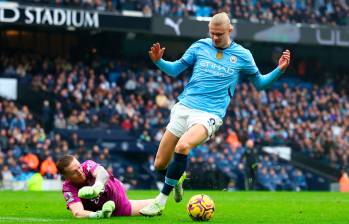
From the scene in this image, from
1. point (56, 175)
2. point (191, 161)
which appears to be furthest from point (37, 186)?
point (191, 161)

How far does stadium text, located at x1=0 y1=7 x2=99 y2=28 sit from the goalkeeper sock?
790 inches

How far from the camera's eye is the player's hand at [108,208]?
10648 mm

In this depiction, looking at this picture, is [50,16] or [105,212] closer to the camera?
[105,212]

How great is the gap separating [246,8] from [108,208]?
2616cm

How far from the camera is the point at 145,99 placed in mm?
32844

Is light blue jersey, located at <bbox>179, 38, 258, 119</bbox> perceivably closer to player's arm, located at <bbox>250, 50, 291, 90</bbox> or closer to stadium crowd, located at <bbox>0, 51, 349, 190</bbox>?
player's arm, located at <bbox>250, 50, 291, 90</bbox>

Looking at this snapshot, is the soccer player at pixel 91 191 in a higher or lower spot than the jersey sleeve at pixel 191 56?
lower

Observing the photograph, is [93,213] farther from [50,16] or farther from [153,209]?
[50,16]

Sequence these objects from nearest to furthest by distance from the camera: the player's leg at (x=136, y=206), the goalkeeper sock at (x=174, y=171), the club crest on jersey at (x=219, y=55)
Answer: the goalkeeper sock at (x=174, y=171) < the club crest on jersey at (x=219, y=55) < the player's leg at (x=136, y=206)

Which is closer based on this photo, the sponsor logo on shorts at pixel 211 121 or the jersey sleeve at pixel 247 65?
the sponsor logo on shorts at pixel 211 121


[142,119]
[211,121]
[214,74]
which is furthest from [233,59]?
[142,119]

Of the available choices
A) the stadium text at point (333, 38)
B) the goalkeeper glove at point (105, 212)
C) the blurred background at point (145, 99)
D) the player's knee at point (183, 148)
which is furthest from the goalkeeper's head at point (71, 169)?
the stadium text at point (333, 38)

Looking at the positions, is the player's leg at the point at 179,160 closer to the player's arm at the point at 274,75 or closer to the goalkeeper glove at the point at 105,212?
the goalkeeper glove at the point at 105,212

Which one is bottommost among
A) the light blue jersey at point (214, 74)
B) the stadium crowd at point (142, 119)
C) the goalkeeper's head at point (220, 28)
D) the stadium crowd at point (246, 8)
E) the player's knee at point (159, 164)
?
the stadium crowd at point (142, 119)
